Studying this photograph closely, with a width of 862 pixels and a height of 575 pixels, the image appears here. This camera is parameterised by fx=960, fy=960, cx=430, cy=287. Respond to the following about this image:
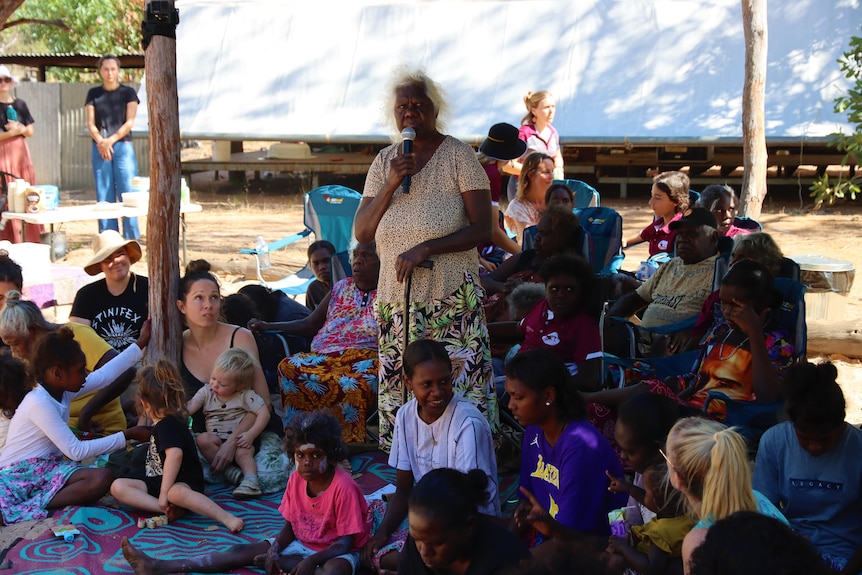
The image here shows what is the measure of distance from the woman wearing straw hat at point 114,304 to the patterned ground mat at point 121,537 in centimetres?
154

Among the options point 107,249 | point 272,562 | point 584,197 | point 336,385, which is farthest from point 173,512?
point 584,197

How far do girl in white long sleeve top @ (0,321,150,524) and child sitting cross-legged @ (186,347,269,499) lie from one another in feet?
1.41

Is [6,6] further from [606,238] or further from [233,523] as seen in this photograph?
[606,238]

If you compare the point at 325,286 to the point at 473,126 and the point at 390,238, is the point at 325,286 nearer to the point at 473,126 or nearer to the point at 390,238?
the point at 390,238

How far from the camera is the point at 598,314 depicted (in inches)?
184

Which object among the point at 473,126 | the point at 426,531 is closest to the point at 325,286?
the point at 426,531

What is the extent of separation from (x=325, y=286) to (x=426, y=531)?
3636 millimetres

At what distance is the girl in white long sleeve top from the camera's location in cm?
437

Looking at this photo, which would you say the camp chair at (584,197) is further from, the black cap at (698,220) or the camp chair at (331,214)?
the black cap at (698,220)

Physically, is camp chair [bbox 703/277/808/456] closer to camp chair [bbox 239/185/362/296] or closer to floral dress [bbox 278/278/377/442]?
floral dress [bbox 278/278/377/442]

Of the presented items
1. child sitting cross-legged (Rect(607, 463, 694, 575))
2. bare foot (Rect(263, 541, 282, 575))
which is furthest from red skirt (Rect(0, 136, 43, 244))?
child sitting cross-legged (Rect(607, 463, 694, 575))

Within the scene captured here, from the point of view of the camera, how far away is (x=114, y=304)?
5.75 metres

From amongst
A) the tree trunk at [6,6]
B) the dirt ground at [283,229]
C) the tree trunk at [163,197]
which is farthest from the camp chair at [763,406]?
the tree trunk at [6,6]

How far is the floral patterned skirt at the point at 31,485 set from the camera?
4.32m
